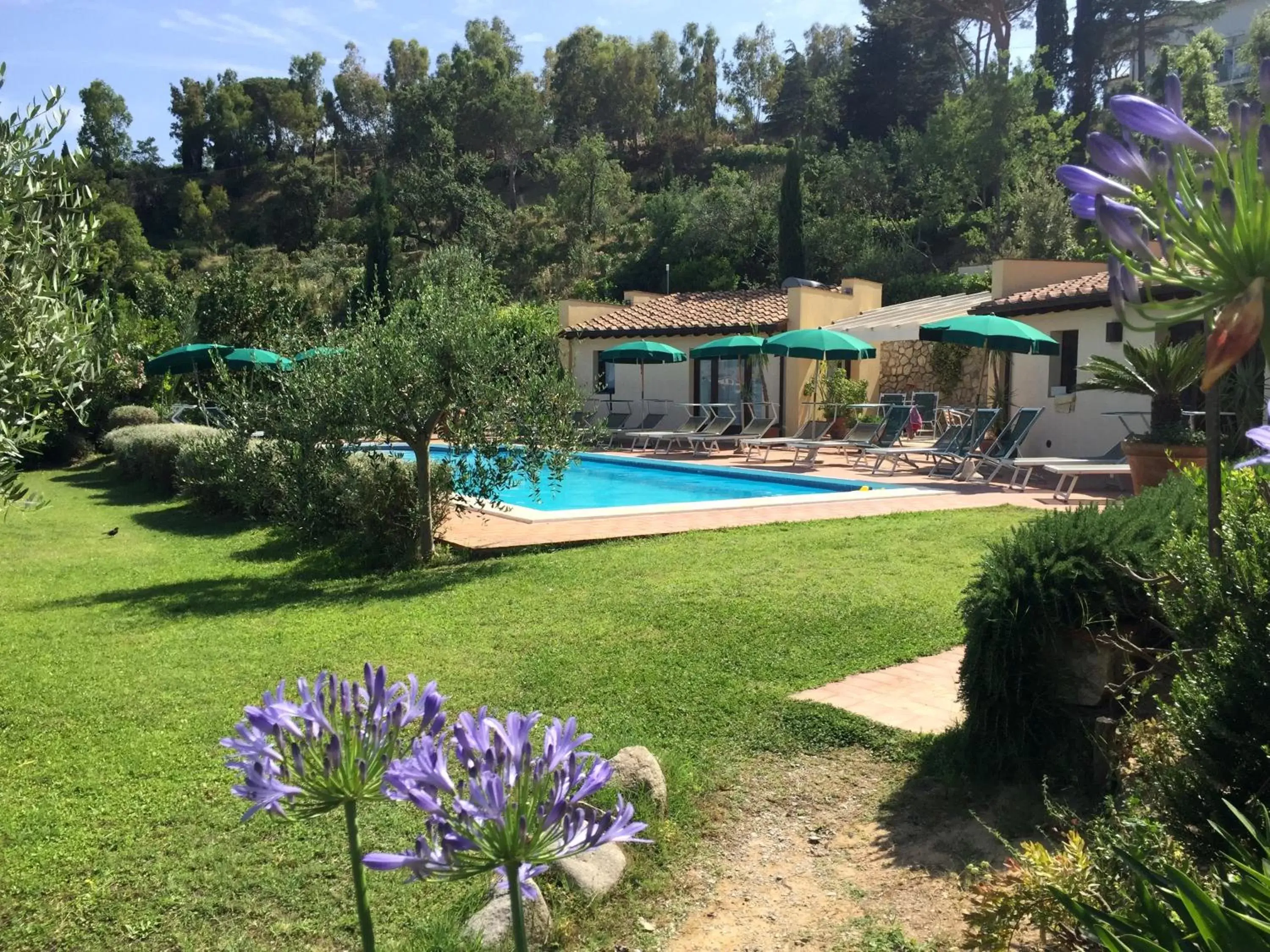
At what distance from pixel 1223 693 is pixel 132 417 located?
74.6 ft

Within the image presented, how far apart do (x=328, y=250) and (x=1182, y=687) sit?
49.3m

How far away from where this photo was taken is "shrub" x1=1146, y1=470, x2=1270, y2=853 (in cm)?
251

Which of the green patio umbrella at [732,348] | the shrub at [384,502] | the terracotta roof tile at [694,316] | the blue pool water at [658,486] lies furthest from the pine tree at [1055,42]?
the shrub at [384,502]

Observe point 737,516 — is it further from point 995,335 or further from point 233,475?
point 995,335

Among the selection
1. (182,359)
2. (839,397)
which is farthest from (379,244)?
(839,397)

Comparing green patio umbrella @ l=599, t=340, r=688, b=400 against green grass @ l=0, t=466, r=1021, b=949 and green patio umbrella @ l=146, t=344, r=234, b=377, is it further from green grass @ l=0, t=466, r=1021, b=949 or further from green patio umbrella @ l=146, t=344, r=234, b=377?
green grass @ l=0, t=466, r=1021, b=949

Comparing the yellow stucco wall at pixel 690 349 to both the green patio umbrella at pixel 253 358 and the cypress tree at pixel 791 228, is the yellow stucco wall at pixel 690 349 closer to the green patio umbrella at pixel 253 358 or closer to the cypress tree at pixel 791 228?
the cypress tree at pixel 791 228

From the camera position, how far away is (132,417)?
848 inches

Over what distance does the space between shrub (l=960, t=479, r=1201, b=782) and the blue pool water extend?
9.04 m

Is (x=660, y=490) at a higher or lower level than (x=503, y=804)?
lower

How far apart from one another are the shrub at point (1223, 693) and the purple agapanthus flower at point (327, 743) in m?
1.91

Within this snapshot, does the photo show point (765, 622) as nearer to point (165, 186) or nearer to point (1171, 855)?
point (1171, 855)

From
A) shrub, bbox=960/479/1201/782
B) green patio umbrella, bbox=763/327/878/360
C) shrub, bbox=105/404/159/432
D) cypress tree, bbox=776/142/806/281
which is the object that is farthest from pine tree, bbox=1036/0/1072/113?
shrub, bbox=960/479/1201/782

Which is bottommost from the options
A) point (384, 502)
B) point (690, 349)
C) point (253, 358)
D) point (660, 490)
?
point (660, 490)
